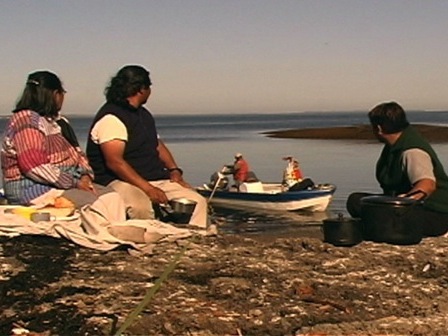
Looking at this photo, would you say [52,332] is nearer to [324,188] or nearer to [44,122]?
[44,122]

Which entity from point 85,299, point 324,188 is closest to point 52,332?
point 85,299

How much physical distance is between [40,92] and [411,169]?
2995 millimetres

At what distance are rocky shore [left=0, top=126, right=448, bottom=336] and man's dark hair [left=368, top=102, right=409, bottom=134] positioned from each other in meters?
0.92

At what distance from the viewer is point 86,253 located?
5.86m

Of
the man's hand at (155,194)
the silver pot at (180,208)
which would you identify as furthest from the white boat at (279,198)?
the man's hand at (155,194)

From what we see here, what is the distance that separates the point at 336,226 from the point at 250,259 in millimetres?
885

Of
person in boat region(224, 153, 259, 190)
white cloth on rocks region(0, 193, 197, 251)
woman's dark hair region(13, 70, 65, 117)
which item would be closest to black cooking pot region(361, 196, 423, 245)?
white cloth on rocks region(0, 193, 197, 251)

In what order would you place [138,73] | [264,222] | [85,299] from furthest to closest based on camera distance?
[264,222]
[138,73]
[85,299]

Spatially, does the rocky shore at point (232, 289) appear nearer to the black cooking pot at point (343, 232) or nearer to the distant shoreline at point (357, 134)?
the black cooking pot at point (343, 232)

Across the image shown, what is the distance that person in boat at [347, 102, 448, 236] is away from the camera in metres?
6.07

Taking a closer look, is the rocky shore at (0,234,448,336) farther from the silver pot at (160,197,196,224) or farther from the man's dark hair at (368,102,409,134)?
the man's dark hair at (368,102,409,134)

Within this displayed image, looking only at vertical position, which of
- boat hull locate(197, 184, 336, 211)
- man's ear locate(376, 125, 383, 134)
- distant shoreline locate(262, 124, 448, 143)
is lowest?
distant shoreline locate(262, 124, 448, 143)

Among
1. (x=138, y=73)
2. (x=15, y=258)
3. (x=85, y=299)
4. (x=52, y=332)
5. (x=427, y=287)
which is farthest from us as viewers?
(x=138, y=73)

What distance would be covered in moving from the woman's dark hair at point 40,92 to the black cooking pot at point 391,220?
2624 millimetres
